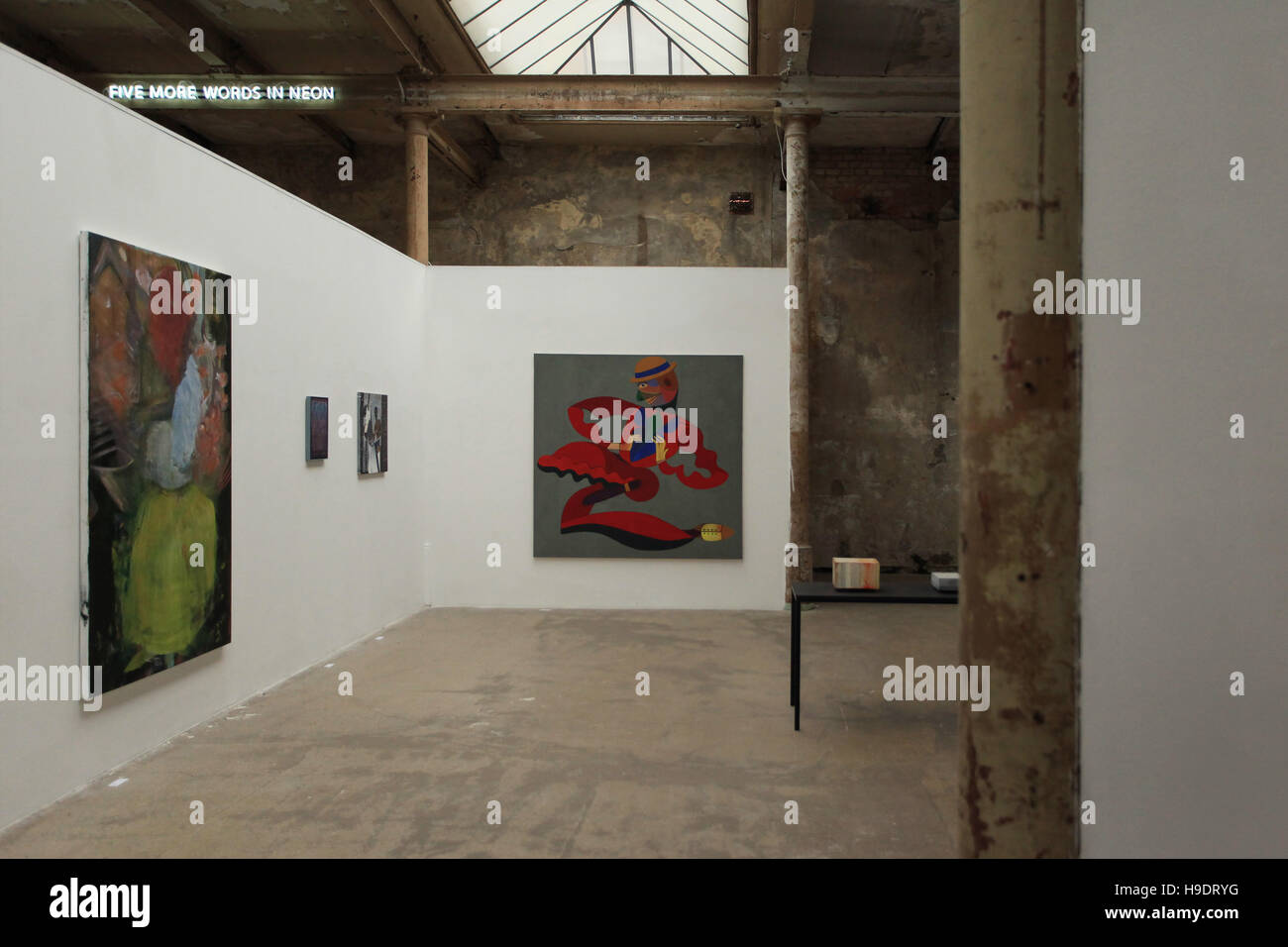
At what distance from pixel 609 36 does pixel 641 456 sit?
435 centimetres

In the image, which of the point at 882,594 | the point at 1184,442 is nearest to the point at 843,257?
the point at 882,594

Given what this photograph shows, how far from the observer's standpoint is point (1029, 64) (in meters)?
2.45

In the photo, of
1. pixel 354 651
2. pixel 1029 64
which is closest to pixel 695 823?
pixel 1029 64

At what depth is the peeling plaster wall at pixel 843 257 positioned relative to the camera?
11961 millimetres

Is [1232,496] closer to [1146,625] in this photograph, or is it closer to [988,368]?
[1146,625]

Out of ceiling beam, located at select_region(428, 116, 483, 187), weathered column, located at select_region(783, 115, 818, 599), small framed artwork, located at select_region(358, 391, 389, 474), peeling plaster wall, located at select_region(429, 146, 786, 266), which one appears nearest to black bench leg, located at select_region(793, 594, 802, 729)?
weathered column, located at select_region(783, 115, 818, 599)

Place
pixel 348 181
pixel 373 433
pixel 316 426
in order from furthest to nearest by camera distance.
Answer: pixel 348 181 → pixel 373 433 → pixel 316 426

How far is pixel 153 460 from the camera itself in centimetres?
477

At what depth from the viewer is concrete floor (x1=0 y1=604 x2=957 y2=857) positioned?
374 cm

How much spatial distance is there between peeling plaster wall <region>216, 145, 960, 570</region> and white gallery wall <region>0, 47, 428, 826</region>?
3.98 m

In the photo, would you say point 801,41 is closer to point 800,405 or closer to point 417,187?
point 800,405

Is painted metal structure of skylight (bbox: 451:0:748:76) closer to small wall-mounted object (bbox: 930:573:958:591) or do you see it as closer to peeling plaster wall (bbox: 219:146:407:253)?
peeling plaster wall (bbox: 219:146:407:253)

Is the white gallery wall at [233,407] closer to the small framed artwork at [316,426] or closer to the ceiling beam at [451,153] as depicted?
the small framed artwork at [316,426]
